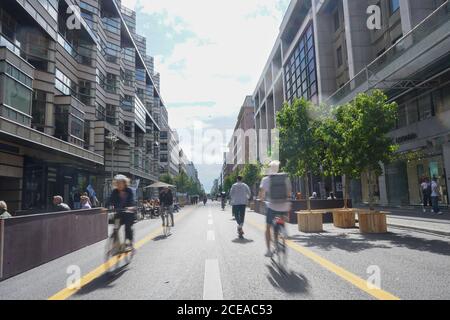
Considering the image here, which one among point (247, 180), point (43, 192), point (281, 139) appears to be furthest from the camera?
point (247, 180)

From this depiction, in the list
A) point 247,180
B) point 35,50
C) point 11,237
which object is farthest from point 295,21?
point 11,237

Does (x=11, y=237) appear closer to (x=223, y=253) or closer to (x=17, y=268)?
(x=17, y=268)

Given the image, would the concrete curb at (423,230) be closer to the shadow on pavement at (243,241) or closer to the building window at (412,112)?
the shadow on pavement at (243,241)

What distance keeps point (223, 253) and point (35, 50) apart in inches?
750

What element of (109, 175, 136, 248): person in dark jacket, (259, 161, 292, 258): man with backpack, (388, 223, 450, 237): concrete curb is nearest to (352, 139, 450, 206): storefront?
(388, 223, 450, 237): concrete curb

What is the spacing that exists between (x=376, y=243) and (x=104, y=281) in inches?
265

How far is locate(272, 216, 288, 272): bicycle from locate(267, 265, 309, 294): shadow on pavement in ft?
1.26

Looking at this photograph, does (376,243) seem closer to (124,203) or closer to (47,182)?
(124,203)

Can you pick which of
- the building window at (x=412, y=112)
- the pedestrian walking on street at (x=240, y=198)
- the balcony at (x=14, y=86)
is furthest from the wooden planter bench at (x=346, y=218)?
the balcony at (x=14, y=86)

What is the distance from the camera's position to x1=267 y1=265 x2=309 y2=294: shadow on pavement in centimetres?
457

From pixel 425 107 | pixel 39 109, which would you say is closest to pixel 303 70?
pixel 425 107

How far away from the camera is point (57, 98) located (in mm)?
22578

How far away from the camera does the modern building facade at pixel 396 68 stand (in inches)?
683
